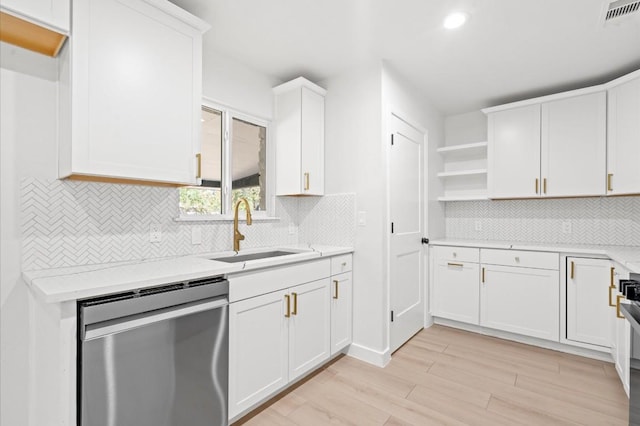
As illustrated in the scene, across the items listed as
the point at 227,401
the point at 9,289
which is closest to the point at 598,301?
the point at 227,401

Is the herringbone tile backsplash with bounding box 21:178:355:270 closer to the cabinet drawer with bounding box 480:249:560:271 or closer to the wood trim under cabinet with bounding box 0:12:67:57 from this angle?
the wood trim under cabinet with bounding box 0:12:67:57

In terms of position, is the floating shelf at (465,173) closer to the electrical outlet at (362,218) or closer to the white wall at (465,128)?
the white wall at (465,128)

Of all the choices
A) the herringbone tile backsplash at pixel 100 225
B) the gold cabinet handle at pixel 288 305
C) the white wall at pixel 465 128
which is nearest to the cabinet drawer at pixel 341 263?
the gold cabinet handle at pixel 288 305

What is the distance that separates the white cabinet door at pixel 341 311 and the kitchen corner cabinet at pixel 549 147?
199 centimetres

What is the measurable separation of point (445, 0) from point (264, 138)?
1.76 m

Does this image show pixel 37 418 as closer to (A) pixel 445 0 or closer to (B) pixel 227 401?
(B) pixel 227 401

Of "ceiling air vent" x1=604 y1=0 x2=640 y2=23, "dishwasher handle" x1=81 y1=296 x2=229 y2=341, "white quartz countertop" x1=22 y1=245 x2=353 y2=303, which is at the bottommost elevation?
"dishwasher handle" x1=81 y1=296 x2=229 y2=341

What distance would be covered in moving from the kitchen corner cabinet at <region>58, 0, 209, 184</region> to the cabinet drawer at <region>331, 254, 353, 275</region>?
1276mm

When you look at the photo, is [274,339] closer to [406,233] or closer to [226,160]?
[226,160]

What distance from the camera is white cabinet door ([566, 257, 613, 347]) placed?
8.51 feet

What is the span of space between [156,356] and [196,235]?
99 centimetres

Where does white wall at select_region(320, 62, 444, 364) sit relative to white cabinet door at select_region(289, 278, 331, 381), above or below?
above

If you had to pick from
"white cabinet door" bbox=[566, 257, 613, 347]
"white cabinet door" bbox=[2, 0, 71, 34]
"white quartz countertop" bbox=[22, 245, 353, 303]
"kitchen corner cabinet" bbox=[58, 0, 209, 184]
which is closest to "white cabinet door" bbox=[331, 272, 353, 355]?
"white quartz countertop" bbox=[22, 245, 353, 303]

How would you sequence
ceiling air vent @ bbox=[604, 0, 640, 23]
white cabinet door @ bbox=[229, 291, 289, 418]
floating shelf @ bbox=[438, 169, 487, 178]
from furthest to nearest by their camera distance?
floating shelf @ bbox=[438, 169, 487, 178]
ceiling air vent @ bbox=[604, 0, 640, 23]
white cabinet door @ bbox=[229, 291, 289, 418]
